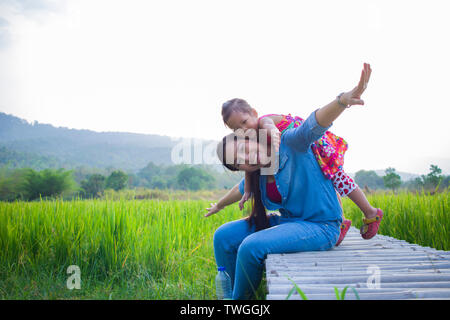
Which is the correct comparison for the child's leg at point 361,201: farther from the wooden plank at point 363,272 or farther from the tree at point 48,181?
the tree at point 48,181

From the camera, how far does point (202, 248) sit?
396cm

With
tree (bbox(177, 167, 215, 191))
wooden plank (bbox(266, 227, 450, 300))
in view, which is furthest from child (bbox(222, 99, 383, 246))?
tree (bbox(177, 167, 215, 191))

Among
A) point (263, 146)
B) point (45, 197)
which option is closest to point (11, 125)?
point (45, 197)

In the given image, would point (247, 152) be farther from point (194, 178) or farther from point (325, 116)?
point (194, 178)

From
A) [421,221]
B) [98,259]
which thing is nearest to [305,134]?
[98,259]

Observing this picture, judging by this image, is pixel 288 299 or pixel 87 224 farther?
pixel 87 224

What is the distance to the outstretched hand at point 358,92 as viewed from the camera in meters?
1.72

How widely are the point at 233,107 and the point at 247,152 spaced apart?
41cm

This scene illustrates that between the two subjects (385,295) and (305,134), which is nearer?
(385,295)

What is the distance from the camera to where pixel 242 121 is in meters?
2.42

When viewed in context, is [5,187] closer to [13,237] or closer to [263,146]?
[13,237]

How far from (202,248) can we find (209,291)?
1104 mm

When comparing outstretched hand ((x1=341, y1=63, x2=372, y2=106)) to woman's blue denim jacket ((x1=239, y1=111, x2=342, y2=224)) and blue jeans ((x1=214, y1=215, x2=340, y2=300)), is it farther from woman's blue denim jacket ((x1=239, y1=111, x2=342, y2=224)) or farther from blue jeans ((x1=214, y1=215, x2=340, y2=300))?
blue jeans ((x1=214, y1=215, x2=340, y2=300))

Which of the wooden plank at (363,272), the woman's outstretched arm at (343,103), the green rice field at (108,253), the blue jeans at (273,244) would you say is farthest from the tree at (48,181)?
the woman's outstretched arm at (343,103)
